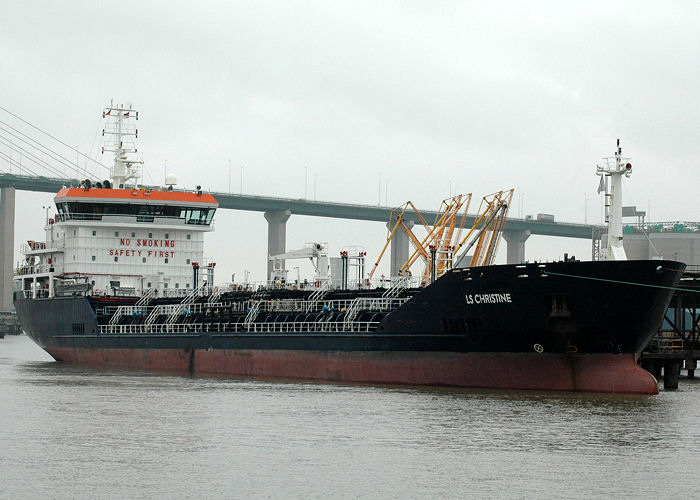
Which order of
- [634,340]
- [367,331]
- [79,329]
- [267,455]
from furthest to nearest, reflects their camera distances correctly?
[79,329], [367,331], [634,340], [267,455]

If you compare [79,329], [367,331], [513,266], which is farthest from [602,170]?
[79,329]

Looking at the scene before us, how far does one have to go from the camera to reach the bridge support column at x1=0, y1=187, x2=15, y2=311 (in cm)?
11281

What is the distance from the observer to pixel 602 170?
3766cm

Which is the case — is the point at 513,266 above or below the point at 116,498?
above

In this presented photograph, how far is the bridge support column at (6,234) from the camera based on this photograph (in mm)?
112812

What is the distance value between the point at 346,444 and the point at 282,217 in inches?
3752

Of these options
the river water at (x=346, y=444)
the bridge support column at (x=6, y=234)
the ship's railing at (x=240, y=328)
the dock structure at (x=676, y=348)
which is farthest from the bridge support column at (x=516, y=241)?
the river water at (x=346, y=444)

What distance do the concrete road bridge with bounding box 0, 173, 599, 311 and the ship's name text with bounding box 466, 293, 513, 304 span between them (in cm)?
7457

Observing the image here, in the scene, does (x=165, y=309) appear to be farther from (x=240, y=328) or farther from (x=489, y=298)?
(x=489, y=298)

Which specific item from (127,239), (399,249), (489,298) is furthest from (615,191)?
(399,249)

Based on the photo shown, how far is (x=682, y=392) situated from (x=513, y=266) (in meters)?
9.27

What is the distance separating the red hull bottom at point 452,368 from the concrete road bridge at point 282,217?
67.5 m

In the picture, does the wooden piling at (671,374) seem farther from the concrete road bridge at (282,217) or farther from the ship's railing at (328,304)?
the concrete road bridge at (282,217)

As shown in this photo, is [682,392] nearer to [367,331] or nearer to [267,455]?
[367,331]
